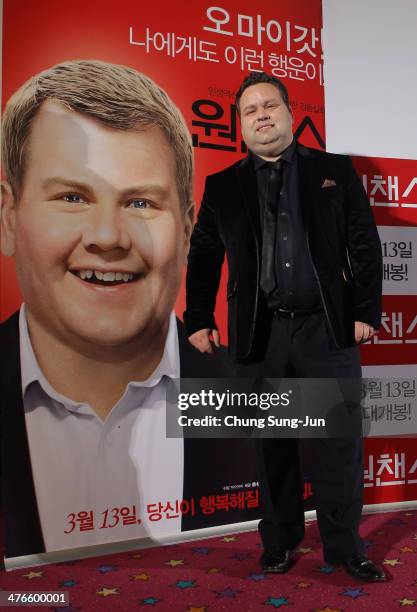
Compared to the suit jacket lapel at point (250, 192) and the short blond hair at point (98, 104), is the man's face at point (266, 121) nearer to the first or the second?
the suit jacket lapel at point (250, 192)

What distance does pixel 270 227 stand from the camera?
83.7 inches

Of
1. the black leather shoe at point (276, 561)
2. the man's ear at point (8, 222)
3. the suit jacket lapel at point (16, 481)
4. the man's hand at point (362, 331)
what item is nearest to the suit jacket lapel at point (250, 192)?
the man's hand at point (362, 331)

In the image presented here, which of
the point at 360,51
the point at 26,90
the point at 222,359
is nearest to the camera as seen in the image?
the point at 26,90

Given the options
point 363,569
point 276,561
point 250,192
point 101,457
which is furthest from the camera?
point 101,457

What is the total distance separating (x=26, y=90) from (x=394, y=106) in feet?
5.66

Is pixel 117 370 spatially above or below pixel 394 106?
below

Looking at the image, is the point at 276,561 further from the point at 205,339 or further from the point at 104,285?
the point at 104,285

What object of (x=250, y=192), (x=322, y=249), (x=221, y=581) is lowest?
(x=221, y=581)

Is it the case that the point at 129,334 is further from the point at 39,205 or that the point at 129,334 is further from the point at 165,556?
the point at 165,556

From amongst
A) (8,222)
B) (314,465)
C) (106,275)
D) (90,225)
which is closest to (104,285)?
(106,275)

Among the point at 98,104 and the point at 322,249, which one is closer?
the point at 322,249

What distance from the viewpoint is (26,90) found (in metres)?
2.22

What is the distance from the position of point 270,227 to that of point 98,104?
82 centimetres

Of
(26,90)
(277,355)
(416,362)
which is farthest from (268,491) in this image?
(26,90)
